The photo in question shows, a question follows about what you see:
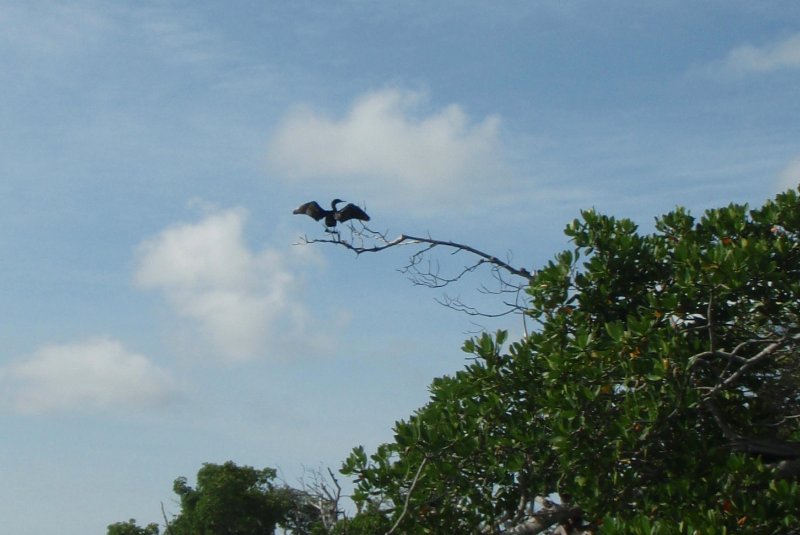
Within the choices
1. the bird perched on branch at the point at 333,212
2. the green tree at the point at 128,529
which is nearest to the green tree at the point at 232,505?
the green tree at the point at 128,529

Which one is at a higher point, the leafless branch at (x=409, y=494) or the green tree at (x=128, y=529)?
the green tree at (x=128, y=529)

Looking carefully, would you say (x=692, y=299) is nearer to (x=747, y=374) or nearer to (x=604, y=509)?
(x=747, y=374)

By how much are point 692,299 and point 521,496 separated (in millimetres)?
1952

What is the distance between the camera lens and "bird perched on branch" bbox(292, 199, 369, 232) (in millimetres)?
8945

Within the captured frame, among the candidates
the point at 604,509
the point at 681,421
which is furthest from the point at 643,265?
the point at 604,509

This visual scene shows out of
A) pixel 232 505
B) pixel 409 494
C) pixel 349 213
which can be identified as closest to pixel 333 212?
pixel 349 213

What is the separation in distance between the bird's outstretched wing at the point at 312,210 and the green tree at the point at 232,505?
17.5 m

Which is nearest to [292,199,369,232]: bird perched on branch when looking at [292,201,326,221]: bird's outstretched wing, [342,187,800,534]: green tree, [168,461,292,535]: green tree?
[292,201,326,221]: bird's outstretched wing

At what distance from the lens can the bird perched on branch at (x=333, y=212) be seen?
8.95m

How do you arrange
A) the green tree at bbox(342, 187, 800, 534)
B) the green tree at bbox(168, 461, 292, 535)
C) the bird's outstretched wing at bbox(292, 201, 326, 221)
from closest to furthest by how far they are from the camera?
the green tree at bbox(342, 187, 800, 534)
the bird's outstretched wing at bbox(292, 201, 326, 221)
the green tree at bbox(168, 461, 292, 535)

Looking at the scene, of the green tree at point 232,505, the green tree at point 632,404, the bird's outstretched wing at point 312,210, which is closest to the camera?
the green tree at point 632,404

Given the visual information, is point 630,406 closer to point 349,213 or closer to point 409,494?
point 409,494

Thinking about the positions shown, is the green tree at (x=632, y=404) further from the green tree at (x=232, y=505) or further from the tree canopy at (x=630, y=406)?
the green tree at (x=232, y=505)

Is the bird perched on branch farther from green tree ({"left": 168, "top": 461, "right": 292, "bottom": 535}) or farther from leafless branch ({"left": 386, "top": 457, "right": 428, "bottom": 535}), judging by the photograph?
green tree ({"left": 168, "top": 461, "right": 292, "bottom": 535})
